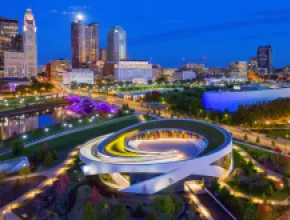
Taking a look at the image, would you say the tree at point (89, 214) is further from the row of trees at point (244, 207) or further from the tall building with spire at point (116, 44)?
the tall building with spire at point (116, 44)

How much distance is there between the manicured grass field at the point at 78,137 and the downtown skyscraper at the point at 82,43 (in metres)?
66.8

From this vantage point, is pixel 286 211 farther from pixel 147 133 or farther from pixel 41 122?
pixel 41 122

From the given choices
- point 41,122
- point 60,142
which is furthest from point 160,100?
point 60,142

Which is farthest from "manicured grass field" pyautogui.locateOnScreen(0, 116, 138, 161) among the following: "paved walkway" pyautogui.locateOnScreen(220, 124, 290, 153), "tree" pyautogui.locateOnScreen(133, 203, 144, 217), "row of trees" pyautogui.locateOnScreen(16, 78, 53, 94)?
"row of trees" pyautogui.locateOnScreen(16, 78, 53, 94)

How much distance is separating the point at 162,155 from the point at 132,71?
4568 centimetres

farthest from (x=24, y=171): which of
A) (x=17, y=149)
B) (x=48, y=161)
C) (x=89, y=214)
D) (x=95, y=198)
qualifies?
(x=89, y=214)

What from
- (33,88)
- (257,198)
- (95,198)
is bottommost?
(257,198)

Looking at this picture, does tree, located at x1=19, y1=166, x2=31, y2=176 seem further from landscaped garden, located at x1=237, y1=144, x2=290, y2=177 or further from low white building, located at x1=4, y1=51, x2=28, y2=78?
low white building, located at x1=4, y1=51, x2=28, y2=78

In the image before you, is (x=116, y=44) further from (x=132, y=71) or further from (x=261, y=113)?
(x=261, y=113)

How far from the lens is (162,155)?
832 cm

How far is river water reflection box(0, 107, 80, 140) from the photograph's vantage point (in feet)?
56.8

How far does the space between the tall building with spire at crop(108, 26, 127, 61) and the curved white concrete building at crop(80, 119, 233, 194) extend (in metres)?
72.0

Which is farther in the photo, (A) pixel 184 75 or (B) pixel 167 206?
(A) pixel 184 75

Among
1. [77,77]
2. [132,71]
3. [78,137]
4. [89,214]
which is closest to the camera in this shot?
[89,214]
